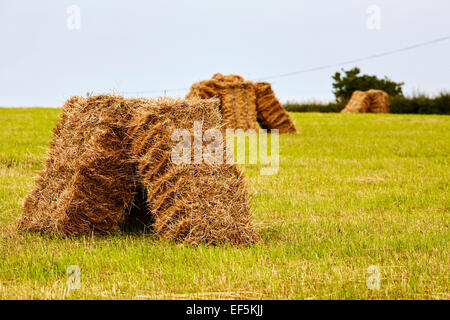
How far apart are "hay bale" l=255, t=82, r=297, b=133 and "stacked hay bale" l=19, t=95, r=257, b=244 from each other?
50.8ft

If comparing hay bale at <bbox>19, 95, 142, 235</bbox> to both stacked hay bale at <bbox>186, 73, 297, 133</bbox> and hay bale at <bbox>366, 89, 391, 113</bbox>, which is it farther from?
hay bale at <bbox>366, 89, 391, 113</bbox>

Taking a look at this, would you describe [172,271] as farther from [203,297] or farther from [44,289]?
[44,289]

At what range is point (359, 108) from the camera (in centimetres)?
4684

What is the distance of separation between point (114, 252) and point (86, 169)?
122 cm

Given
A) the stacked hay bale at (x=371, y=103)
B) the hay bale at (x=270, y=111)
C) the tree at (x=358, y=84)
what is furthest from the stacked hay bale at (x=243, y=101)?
the tree at (x=358, y=84)

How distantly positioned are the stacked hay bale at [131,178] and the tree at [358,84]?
193 ft

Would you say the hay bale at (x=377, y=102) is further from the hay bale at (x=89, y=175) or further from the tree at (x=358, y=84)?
the hay bale at (x=89, y=175)

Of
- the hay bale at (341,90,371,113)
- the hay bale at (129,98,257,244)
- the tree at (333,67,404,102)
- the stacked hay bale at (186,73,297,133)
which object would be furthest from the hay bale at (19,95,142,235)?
the tree at (333,67,404,102)

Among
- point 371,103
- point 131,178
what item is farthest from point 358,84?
point 131,178

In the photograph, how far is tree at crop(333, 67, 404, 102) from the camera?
2549 inches

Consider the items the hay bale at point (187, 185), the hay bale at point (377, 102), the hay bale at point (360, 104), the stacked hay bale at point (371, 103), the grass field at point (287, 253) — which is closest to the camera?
the grass field at point (287, 253)

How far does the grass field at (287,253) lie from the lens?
5.00 meters

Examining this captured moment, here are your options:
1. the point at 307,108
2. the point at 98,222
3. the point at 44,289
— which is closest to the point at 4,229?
the point at 98,222
